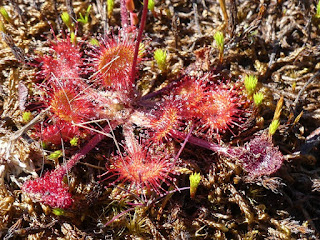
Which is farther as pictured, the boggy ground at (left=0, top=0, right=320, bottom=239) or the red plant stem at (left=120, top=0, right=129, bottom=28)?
the red plant stem at (left=120, top=0, right=129, bottom=28)

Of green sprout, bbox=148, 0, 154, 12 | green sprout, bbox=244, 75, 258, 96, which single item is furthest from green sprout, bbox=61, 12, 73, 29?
green sprout, bbox=244, 75, 258, 96

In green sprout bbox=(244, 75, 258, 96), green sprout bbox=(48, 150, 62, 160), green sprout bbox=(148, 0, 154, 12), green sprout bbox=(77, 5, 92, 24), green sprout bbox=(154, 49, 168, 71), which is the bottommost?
green sprout bbox=(48, 150, 62, 160)

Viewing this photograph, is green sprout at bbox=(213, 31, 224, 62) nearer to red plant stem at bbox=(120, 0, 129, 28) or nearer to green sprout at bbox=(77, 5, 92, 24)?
red plant stem at bbox=(120, 0, 129, 28)

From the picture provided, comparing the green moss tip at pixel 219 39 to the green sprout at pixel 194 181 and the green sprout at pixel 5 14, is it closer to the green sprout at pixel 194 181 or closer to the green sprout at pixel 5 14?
the green sprout at pixel 194 181

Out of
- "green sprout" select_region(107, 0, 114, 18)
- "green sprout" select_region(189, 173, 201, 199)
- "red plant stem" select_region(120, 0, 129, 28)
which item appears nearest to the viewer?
"green sprout" select_region(189, 173, 201, 199)

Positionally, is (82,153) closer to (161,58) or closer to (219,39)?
(161,58)

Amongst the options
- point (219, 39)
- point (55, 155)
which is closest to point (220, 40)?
point (219, 39)

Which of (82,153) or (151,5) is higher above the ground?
(151,5)
